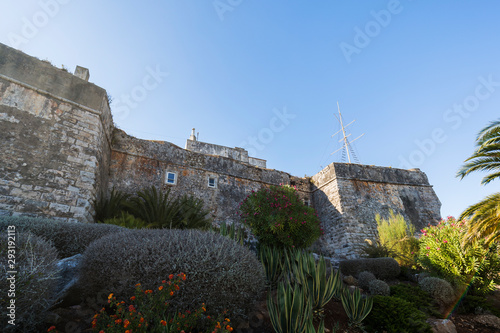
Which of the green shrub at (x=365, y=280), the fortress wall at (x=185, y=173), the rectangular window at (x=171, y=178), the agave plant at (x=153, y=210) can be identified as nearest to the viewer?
the green shrub at (x=365, y=280)

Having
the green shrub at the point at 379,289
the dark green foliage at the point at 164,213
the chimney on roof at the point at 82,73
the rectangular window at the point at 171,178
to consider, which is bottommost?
the green shrub at the point at 379,289

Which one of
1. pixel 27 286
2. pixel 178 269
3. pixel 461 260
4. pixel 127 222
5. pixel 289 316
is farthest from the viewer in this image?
pixel 127 222

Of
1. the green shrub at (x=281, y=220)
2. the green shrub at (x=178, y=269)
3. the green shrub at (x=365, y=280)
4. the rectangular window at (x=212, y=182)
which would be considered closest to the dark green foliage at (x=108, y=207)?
the green shrub at (x=281, y=220)

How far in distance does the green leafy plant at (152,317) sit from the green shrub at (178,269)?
184mm

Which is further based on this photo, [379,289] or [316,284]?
[379,289]

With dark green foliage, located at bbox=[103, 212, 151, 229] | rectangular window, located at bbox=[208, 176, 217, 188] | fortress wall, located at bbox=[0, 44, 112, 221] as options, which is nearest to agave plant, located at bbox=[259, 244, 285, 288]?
dark green foliage, located at bbox=[103, 212, 151, 229]

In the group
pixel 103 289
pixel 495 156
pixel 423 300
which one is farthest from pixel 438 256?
pixel 103 289

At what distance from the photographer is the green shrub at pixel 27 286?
2.27 metres

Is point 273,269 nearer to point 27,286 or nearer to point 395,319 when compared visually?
point 395,319

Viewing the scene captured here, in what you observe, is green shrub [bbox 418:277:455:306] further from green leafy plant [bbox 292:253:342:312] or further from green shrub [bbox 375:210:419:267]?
green shrub [bbox 375:210:419:267]

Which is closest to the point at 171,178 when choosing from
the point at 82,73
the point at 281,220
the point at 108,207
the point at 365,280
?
the point at 108,207

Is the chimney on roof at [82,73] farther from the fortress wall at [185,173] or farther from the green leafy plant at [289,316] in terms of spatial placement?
the green leafy plant at [289,316]

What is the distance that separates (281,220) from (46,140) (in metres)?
6.67

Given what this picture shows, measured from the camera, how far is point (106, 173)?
9.03 metres
